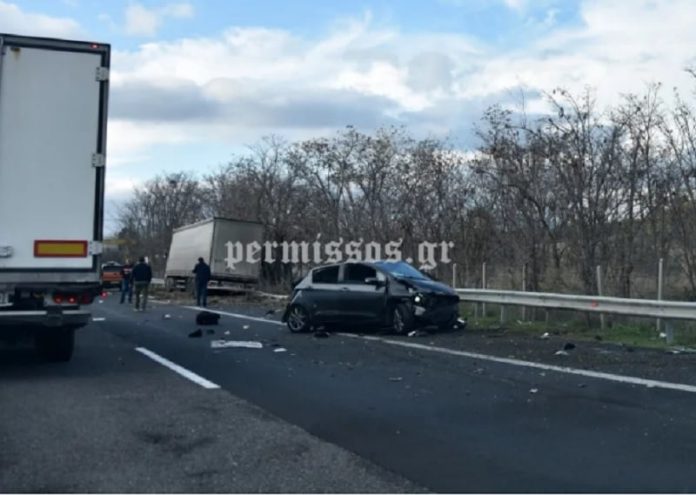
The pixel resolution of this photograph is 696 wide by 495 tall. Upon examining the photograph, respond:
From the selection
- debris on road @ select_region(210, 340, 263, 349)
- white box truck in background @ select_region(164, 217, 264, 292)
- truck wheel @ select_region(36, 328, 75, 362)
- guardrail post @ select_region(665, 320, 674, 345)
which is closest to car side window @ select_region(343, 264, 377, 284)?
debris on road @ select_region(210, 340, 263, 349)

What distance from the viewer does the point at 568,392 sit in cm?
1071

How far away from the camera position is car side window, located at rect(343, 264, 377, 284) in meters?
19.4

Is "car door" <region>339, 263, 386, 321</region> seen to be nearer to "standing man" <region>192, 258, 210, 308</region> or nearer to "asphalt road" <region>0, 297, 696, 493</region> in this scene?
"asphalt road" <region>0, 297, 696, 493</region>

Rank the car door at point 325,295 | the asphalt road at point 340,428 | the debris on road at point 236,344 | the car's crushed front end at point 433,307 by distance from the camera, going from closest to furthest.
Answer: the asphalt road at point 340,428 → the debris on road at point 236,344 → the car's crushed front end at point 433,307 → the car door at point 325,295

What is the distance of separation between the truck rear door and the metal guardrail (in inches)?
353

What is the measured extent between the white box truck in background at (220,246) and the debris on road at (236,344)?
66.8 ft

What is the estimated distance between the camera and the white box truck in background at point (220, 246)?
3812 centimetres

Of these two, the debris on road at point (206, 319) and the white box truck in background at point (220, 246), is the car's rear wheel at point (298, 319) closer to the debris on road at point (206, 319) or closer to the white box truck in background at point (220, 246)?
the debris on road at point (206, 319)

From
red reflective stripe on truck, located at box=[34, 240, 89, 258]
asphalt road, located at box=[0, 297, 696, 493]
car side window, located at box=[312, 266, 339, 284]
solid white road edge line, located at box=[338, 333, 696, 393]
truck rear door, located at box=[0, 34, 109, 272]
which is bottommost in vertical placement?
asphalt road, located at box=[0, 297, 696, 493]

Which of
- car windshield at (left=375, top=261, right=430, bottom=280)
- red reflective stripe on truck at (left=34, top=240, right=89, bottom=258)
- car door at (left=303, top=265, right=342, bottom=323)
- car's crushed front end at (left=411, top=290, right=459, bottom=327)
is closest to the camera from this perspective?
red reflective stripe on truck at (left=34, top=240, right=89, bottom=258)

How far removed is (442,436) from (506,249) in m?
18.1

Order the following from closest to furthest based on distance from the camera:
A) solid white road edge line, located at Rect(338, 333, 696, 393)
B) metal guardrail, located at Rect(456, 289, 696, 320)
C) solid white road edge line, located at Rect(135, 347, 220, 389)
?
solid white road edge line, located at Rect(338, 333, 696, 393) < solid white road edge line, located at Rect(135, 347, 220, 389) < metal guardrail, located at Rect(456, 289, 696, 320)

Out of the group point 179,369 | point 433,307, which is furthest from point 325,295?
point 179,369

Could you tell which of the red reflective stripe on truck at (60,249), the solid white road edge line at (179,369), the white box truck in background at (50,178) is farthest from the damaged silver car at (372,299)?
the red reflective stripe on truck at (60,249)
